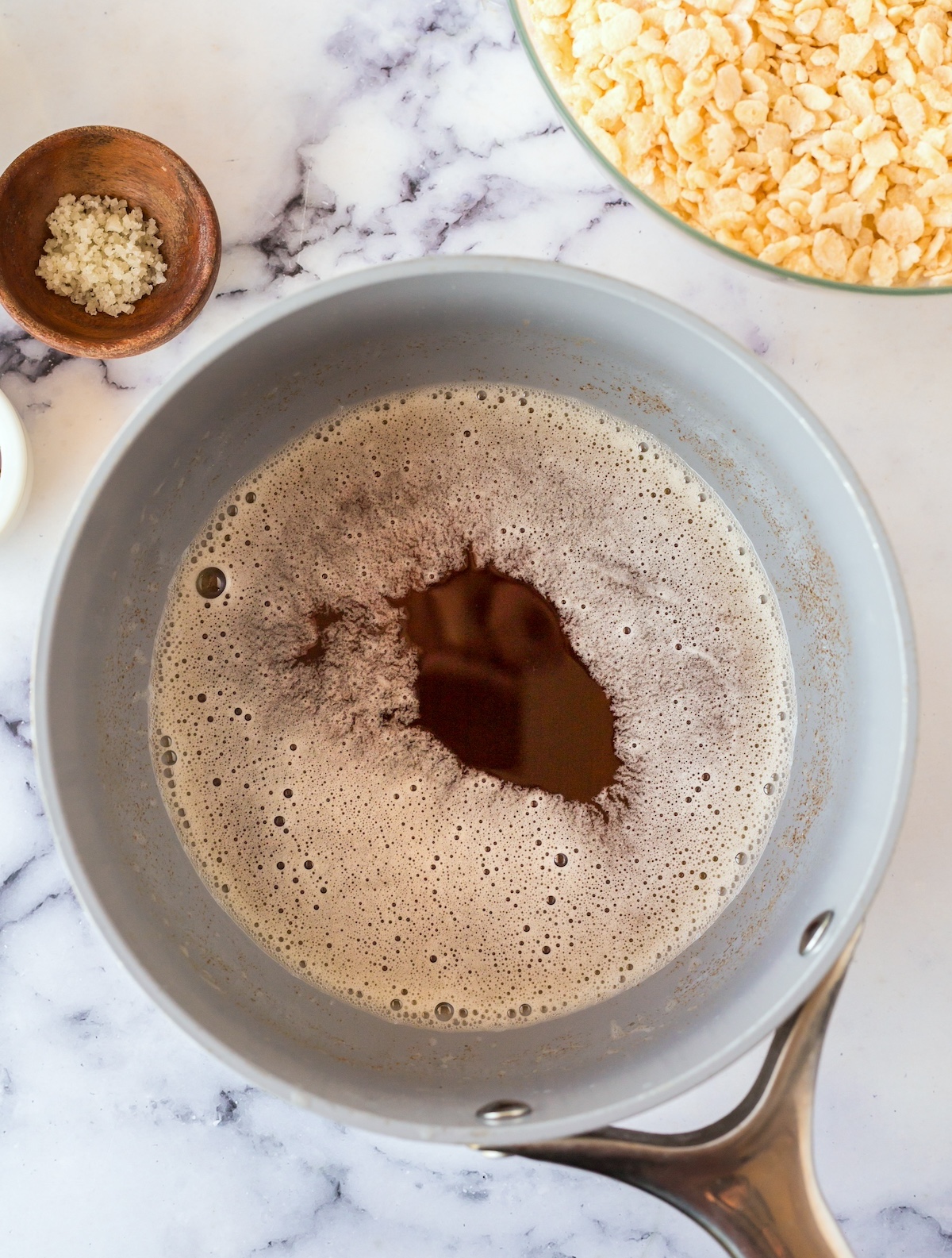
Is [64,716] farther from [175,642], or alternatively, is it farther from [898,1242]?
[898,1242]

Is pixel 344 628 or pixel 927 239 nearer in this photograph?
pixel 927 239

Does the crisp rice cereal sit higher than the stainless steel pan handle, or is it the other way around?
the crisp rice cereal

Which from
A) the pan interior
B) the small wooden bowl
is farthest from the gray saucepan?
the small wooden bowl

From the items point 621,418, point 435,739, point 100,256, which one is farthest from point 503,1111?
point 100,256

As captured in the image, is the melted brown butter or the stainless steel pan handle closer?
the stainless steel pan handle

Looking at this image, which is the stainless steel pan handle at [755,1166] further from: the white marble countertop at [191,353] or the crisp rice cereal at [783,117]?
the crisp rice cereal at [783,117]

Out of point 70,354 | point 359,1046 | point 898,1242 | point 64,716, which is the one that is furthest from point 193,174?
point 898,1242

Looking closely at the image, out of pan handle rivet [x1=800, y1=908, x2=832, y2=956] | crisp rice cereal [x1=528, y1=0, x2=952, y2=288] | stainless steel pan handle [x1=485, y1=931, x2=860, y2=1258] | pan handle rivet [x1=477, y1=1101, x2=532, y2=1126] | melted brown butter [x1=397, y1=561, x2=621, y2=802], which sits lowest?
stainless steel pan handle [x1=485, y1=931, x2=860, y2=1258]

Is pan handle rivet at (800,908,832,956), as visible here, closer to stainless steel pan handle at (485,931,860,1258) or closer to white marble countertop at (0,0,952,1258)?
stainless steel pan handle at (485,931,860,1258)

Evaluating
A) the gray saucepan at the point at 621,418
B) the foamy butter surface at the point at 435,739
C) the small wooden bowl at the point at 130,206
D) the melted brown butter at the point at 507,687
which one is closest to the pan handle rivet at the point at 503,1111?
the gray saucepan at the point at 621,418
